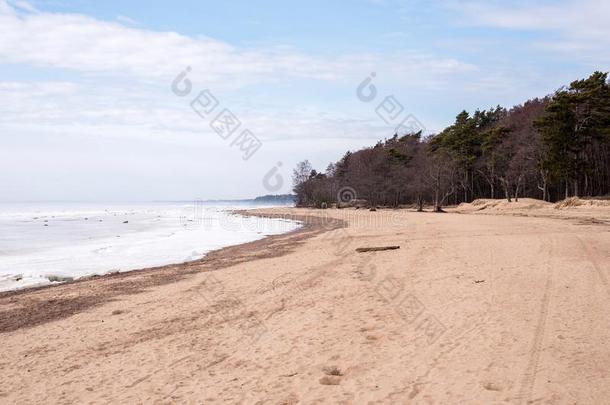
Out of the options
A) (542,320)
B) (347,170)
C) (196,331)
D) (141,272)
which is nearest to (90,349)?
(196,331)

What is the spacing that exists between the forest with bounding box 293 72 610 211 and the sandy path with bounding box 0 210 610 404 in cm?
3004

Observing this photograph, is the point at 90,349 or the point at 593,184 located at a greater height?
the point at 593,184

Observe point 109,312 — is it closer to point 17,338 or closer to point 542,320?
point 17,338

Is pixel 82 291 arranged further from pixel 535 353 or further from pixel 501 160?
pixel 501 160

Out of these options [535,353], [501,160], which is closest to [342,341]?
[535,353]

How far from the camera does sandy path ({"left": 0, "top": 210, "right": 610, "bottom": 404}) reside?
16.6 feet

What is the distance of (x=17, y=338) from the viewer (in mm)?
7738

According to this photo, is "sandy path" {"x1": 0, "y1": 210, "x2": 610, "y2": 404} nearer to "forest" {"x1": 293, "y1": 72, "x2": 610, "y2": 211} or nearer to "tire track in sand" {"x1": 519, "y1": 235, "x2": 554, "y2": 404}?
"tire track in sand" {"x1": 519, "y1": 235, "x2": 554, "y2": 404}

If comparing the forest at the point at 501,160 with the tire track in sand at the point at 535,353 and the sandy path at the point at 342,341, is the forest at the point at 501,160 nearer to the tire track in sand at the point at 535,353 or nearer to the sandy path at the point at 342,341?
the sandy path at the point at 342,341

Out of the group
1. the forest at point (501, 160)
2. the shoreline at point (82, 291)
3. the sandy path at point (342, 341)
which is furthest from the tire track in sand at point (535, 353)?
the forest at point (501, 160)

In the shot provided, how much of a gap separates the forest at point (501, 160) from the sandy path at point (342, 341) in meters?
30.0

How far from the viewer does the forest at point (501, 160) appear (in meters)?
37.3

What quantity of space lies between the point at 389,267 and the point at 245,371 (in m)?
6.92

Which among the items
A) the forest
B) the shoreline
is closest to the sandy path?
the shoreline
